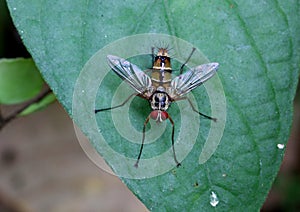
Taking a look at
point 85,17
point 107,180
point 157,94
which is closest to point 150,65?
point 157,94

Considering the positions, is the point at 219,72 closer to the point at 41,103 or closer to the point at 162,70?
the point at 162,70

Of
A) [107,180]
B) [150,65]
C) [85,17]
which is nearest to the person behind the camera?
[85,17]

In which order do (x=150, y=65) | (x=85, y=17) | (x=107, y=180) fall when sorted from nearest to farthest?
(x=85, y=17) → (x=150, y=65) → (x=107, y=180)

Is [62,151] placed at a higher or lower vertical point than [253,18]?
lower

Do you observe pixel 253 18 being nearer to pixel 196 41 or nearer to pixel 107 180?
pixel 196 41

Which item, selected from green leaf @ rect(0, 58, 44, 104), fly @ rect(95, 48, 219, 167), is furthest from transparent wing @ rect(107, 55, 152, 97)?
green leaf @ rect(0, 58, 44, 104)

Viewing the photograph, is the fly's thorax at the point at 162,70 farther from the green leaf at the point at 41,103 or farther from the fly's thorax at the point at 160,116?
the green leaf at the point at 41,103

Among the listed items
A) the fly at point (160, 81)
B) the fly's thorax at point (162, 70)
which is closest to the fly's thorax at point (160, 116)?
the fly at point (160, 81)
